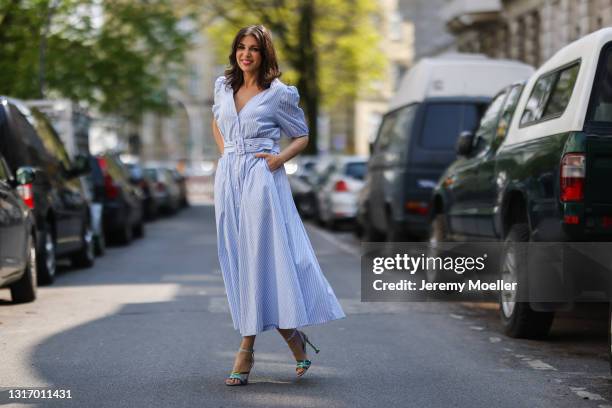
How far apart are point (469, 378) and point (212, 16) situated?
4225 cm

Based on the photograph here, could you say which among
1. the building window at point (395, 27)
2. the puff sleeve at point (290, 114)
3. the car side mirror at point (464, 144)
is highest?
the building window at point (395, 27)

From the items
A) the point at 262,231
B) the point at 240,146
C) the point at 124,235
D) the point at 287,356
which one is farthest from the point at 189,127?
the point at 262,231

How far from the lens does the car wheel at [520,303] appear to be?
357 inches

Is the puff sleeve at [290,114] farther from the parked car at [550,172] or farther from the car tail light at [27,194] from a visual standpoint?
the car tail light at [27,194]

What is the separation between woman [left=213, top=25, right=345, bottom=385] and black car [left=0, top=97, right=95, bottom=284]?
6260 millimetres

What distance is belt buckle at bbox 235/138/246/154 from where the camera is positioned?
7.15m

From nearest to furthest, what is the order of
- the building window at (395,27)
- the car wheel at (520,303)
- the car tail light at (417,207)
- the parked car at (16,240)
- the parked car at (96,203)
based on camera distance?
the car wheel at (520,303) < the parked car at (16,240) < the car tail light at (417,207) < the parked car at (96,203) < the building window at (395,27)

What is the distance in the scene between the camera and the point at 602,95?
836 cm

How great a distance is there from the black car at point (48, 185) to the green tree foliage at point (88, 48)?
48.6 ft

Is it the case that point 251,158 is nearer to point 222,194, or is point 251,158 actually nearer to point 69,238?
point 222,194

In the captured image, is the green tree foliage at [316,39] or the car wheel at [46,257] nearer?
the car wheel at [46,257]

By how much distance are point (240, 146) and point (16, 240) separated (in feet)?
15.4

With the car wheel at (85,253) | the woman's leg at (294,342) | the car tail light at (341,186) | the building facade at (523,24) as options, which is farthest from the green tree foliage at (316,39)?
the woman's leg at (294,342)

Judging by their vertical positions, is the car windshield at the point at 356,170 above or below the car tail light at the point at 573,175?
below
